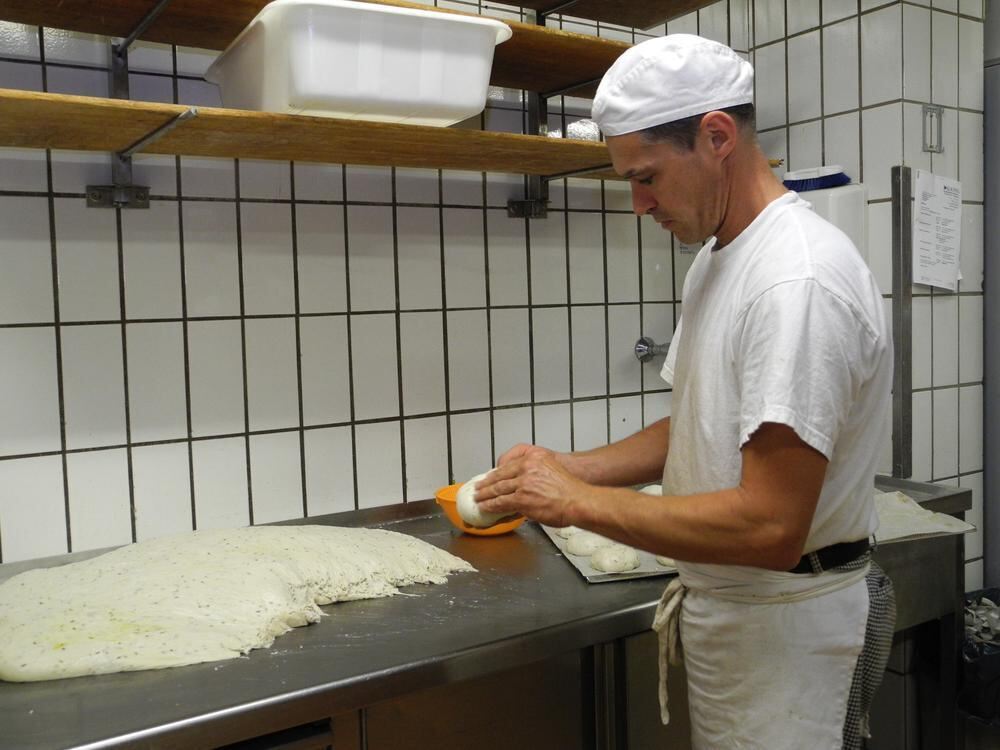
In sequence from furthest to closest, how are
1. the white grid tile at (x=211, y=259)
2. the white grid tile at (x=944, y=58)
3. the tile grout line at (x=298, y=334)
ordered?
the white grid tile at (x=944, y=58) < the tile grout line at (x=298, y=334) < the white grid tile at (x=211, y=259)

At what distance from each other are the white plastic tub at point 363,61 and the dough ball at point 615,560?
863mm

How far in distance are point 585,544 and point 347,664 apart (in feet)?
2.10

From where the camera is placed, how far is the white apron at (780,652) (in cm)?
124

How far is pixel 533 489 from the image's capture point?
4.11 ft

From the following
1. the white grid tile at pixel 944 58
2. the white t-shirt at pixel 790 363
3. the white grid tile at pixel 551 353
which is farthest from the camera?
the white grid tile at pixel 944 58

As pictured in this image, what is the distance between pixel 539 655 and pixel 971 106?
2083 millimetres

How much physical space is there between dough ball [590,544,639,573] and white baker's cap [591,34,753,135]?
0.81 meters

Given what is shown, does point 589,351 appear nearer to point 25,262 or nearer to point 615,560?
point 615,560

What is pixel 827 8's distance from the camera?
2.41 metres

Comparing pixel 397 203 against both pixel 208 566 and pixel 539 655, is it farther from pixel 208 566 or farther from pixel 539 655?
pixel 539 655

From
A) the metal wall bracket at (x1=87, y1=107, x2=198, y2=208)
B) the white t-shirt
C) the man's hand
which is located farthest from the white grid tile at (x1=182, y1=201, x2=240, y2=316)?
the white t-shirt

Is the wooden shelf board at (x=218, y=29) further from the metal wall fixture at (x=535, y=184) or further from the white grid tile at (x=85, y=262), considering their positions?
the white grid tile at (x=85, y=262)

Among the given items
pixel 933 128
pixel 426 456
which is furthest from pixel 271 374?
pixel 933 128

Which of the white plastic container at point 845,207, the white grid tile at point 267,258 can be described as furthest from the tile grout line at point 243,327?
the white plastic container at point 845,207
